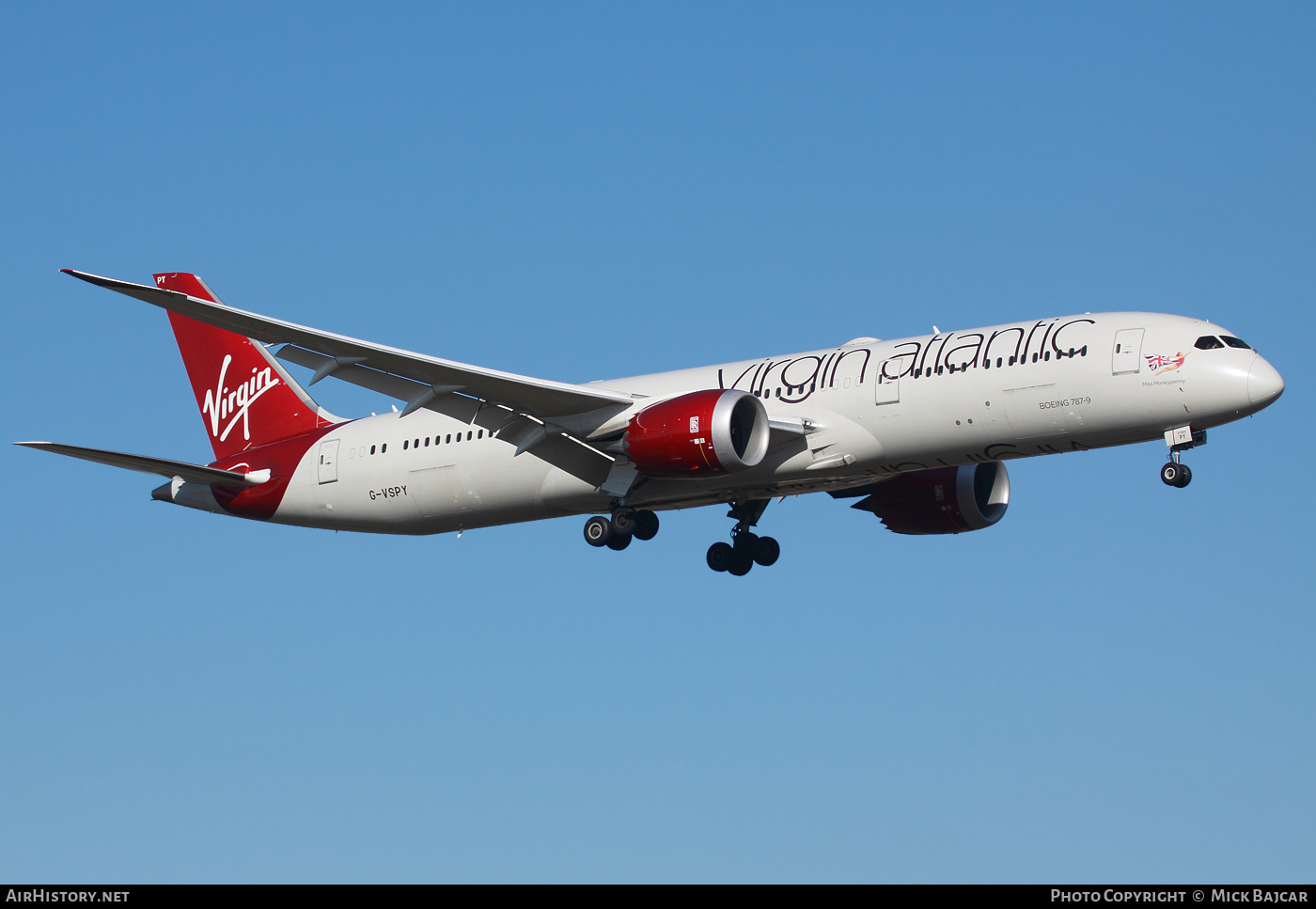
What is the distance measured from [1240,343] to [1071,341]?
10.8 feet

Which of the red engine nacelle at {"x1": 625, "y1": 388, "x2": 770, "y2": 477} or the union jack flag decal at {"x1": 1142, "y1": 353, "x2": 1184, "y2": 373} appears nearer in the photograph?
the union jack flag decal at {"x1": 1142, "y1": 353, "x2": 1184, "y2": 373}

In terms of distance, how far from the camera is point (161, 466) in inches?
1533

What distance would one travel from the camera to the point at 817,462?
34344 millimetres

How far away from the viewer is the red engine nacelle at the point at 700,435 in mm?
33219

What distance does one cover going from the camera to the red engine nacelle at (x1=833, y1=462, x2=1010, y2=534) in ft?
131

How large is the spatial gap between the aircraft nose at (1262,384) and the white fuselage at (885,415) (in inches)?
1.0

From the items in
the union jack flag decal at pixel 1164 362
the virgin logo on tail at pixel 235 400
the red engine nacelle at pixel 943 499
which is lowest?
the union jack flag decal at pixel 1164 362

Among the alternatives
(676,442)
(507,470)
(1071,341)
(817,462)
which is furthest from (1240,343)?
(507,470)

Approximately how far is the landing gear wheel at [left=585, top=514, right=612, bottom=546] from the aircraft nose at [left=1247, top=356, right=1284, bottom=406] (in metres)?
14.5

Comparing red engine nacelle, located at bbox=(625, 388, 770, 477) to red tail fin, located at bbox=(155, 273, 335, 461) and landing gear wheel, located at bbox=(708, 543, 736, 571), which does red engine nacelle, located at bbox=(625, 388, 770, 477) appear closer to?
landing gear wheel, located at bbox=(708, 543, 736, 571)

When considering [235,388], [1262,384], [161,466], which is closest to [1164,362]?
[1262,384]

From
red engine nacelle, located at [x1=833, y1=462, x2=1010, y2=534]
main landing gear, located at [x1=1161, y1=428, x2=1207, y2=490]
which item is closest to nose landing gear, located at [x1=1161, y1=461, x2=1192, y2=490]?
main landing gear, located at [x1=1161, y1=428, x2=1207, y2=490]

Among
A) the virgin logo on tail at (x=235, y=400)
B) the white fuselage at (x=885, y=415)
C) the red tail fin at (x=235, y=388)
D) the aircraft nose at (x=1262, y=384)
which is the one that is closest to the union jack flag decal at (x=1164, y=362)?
the white fuselage at (x=885, y=415)

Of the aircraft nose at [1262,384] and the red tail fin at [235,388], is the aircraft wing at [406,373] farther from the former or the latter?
the aircraft nose at [1262,384]
